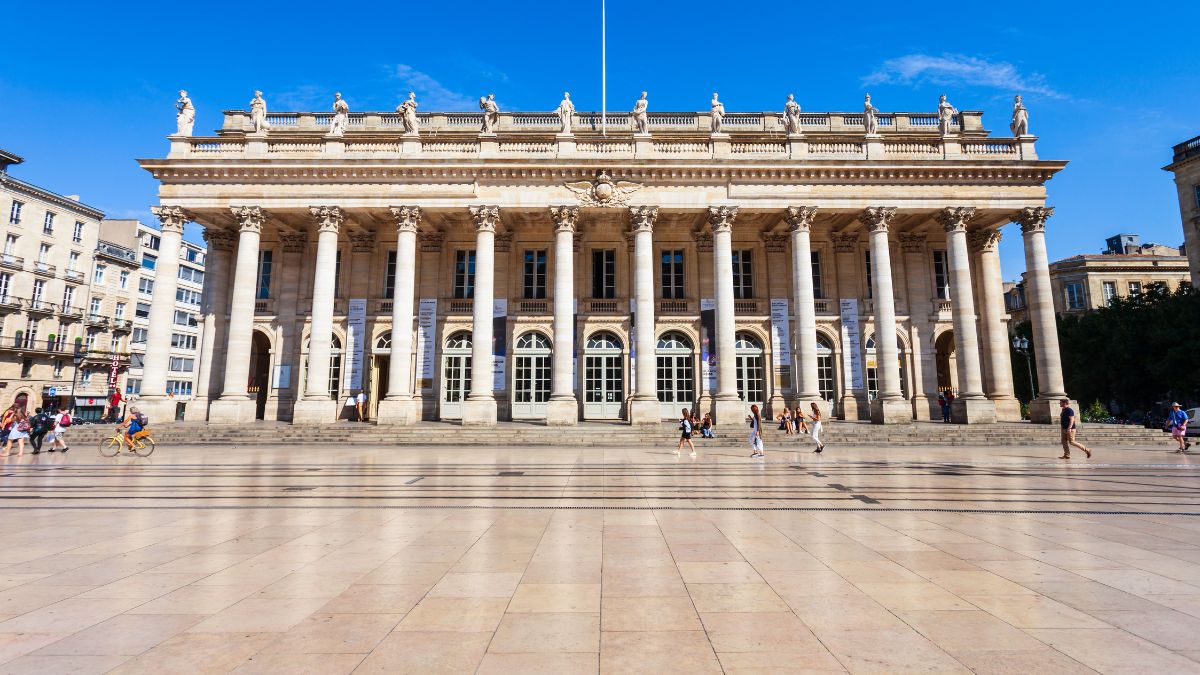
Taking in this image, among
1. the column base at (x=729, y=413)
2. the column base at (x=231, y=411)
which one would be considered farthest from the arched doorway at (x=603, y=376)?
the column base at (x=231, y=411)

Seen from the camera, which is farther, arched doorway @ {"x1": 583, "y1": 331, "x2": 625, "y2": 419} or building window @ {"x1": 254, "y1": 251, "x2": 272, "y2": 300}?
building window @ {"x1": 254, "y1": 251, "x2": 272, "y2": 300}

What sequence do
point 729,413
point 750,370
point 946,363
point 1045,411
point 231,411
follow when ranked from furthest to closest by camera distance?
point 946,363 < point 750,370 < point 1045,411 < point 231,411 < point 729,413

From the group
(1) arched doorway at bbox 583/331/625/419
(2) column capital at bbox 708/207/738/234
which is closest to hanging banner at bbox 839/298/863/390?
(2) column capital at bbox 708/207/738/234

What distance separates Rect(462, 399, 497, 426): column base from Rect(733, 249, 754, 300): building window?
1394cm

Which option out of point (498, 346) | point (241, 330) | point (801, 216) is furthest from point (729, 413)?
point (241, 330)

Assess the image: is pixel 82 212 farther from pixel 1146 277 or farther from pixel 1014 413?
pixel 1146 277

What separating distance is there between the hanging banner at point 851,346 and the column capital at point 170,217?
31.5 metres

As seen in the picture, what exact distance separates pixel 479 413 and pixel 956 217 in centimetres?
2293

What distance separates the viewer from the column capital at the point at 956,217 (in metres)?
25.5

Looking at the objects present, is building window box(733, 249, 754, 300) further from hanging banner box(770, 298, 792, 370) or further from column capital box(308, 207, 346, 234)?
column capital box(308, 207, 346, 234)

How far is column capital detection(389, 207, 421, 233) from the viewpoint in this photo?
25500 mm

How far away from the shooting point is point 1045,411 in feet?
80.0

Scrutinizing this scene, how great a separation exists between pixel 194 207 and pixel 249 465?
56.6ft

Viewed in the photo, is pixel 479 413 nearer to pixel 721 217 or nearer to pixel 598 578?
pixel 721 217
